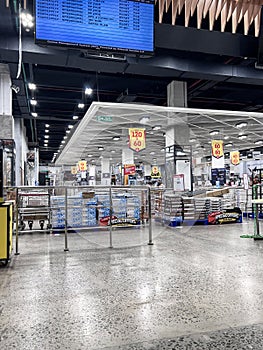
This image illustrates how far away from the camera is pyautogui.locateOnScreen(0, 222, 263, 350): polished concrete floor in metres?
2.31

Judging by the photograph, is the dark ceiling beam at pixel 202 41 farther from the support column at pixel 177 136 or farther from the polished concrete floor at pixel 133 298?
the support column at pixel 177 136

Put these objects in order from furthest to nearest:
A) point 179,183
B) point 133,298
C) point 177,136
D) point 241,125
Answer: point 241,125
point 177,136
point 179,183
point 133,298

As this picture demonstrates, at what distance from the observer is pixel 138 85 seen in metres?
11.0

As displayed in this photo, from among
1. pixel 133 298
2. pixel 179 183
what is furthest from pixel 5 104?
pixel 133 298

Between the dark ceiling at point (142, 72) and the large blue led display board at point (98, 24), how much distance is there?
0.20m

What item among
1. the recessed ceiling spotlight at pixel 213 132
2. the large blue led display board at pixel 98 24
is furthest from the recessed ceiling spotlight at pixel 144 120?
the large blue led display board at pixel 98 24

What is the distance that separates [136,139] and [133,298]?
804 cm

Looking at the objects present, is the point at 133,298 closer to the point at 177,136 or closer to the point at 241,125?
the point at 177,136

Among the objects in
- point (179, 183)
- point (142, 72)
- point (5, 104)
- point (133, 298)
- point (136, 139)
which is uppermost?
point (142, 72)

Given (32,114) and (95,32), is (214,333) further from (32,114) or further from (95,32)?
(32,114)

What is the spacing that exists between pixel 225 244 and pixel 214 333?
392 centimetres

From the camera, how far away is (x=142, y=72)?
740 centimetres

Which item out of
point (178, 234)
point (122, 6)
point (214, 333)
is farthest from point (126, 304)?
point (178, 234)

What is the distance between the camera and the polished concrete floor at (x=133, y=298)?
2.31 meters
